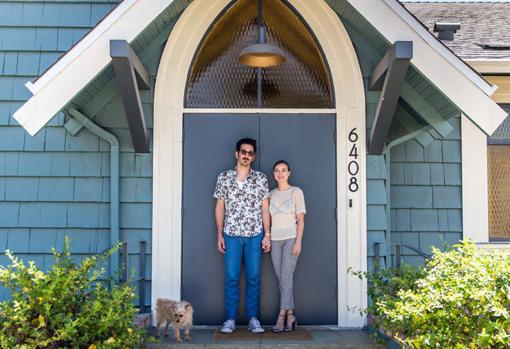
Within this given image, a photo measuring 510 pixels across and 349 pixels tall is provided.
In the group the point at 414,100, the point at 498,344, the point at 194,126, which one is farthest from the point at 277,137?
the point at 498,344

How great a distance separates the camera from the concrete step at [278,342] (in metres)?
4.23

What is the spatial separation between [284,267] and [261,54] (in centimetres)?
164

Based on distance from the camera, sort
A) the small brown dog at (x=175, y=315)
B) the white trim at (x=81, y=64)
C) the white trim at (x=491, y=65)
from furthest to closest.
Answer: the white trim at (x=491, y=65) → the small brown dog at (x=175, y=315) → the white trim at (x=81, y=64)

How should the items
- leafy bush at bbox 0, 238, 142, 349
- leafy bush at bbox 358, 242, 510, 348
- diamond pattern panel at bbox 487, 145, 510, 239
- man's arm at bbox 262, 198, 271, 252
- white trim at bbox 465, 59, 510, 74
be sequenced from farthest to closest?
diamond pattern panel at bbox 487, 145, 510, 239, white trim at bbox 465, 59, 510, 74, man's arm at bbox 262, 198, 271, 252, leafy bush at bbox 0, 238, 142, 349, leafy bush at bbox 358, 242, 510, 348

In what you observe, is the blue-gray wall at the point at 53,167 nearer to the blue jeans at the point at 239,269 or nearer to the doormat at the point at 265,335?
the blue jeans at the point at 239,269

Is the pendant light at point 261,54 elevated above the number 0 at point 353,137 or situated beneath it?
elevated above

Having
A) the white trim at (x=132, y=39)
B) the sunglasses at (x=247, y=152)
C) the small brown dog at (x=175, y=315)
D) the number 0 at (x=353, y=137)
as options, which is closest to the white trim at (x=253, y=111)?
the number 0 at (x=353, y=137)

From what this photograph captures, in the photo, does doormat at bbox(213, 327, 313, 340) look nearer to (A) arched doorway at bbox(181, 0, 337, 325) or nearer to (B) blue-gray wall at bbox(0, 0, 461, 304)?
(A) arched doorway at bbox(181, 0, 337, 325)

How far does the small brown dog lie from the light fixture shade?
1884mm

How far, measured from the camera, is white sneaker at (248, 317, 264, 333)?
460cm

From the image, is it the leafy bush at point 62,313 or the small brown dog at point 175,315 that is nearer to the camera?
the leafy bush at point 62,313

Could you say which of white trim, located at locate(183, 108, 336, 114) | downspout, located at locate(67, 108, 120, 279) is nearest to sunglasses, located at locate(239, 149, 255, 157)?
white trim, located at locate(183, 108, 336, 114)

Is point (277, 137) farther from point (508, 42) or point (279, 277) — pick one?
point (508, 42)

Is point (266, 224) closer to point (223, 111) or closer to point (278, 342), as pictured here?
point (278, 342)
